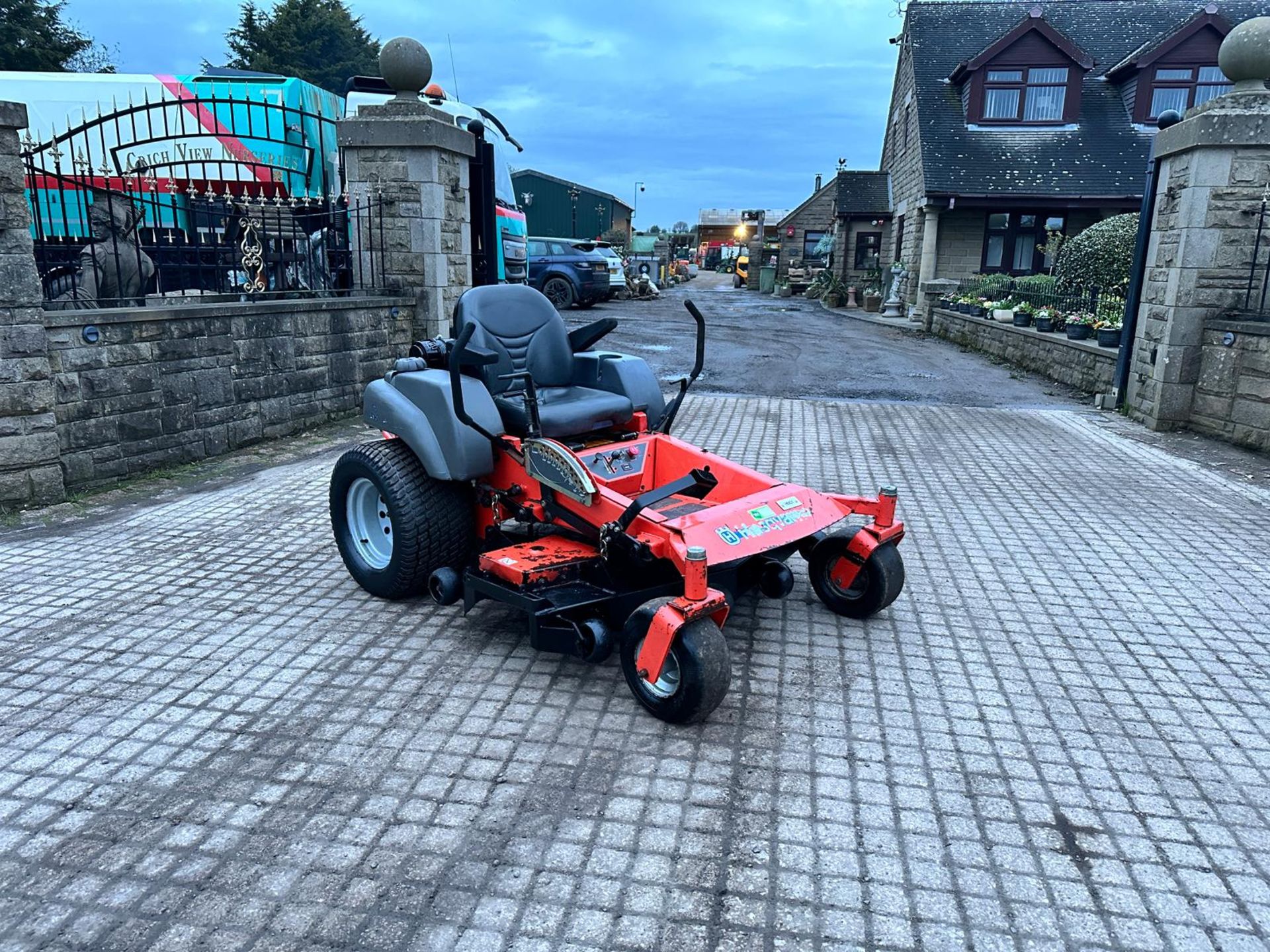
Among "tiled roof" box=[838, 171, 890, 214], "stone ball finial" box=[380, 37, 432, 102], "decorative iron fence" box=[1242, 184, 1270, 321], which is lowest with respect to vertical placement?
"decorative iron fence" box=[1242, 184, 1270, 321]

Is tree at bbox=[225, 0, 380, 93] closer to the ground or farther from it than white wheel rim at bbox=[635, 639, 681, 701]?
farther from it

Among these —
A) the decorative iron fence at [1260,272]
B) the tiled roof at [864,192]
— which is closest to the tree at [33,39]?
the tiled roof at [864,192]

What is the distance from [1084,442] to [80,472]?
27.9 ft

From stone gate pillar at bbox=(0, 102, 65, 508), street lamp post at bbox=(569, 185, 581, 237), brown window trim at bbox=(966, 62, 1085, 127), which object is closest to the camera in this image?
stone gate pillar at bbox=(0, 102, 65, 508)

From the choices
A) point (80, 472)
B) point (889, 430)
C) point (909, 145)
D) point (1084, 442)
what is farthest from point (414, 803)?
point (909, 145)

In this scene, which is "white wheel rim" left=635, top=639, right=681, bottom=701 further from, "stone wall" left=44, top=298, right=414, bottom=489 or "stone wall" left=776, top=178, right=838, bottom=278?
"stone wall" left=776, top=178, right=838, bottom=278

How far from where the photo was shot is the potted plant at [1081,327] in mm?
11797

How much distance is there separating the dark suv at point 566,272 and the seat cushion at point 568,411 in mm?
18150

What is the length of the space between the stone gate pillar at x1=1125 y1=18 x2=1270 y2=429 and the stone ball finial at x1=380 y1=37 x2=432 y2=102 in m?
7.45

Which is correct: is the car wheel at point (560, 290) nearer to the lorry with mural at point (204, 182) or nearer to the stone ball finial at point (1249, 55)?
the lorry with mural at point (204, 182)

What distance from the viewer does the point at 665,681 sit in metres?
3.32

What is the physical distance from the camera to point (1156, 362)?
29.2ft

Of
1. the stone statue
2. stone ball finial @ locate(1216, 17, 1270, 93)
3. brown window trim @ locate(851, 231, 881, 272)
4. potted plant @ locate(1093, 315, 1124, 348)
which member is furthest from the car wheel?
stone ball finial @ locate(1216, 17, 1270, 93)

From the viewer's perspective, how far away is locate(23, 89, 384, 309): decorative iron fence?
660cm
